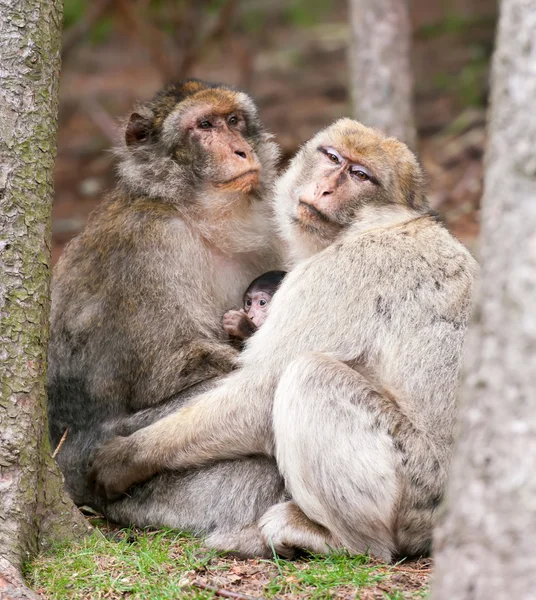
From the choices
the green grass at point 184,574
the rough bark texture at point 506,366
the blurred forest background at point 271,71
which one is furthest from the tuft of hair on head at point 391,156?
the blurred forest background at point 271,71

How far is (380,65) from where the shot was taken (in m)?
7.88

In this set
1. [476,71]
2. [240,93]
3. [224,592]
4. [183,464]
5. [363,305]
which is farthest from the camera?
[476,71]

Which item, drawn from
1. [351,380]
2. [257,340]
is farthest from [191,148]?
[351,380]

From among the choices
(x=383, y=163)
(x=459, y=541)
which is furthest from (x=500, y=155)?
(x=383, y=163)

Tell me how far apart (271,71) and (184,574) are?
11.7 m

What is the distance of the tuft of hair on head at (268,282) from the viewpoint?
15.9 feet

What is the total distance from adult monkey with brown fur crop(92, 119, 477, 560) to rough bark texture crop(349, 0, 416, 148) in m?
3.53

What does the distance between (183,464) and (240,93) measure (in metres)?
2.13

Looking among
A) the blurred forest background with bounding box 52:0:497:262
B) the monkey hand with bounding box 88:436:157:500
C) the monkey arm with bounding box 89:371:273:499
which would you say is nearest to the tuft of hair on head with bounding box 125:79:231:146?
the monkey arm with bounding box 89:371:273:499

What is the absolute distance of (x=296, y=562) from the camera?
159 inches

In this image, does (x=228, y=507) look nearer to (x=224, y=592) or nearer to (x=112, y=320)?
(x=224, y=592)

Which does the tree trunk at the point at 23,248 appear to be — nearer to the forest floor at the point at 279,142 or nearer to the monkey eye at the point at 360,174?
the forest floor at the point at 279,142

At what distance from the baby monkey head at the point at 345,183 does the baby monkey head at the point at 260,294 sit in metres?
0.39

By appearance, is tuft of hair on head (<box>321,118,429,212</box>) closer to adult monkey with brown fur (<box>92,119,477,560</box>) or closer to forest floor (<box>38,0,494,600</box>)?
adult monkey with brown fur (<box>92,119,477,560</box>)
